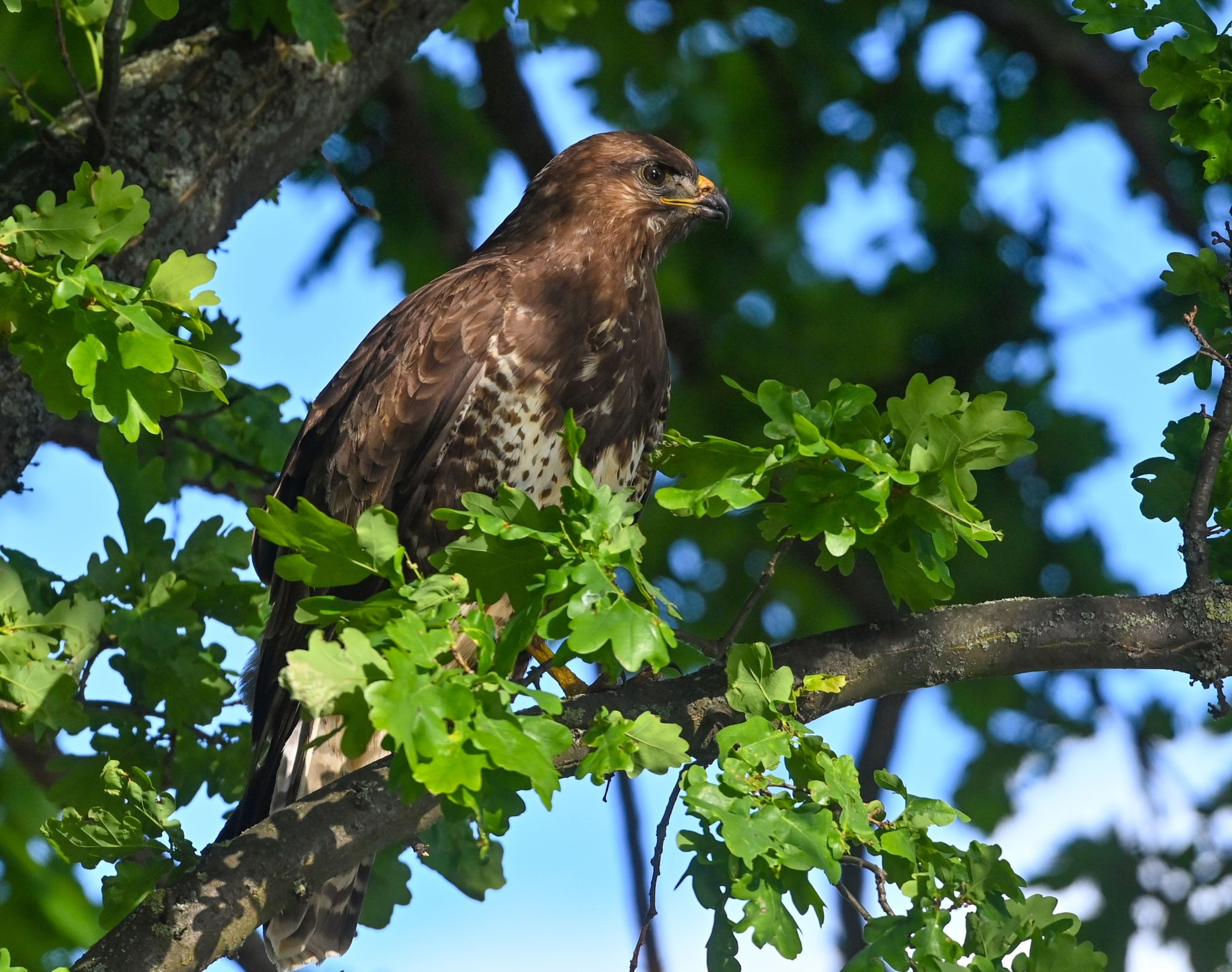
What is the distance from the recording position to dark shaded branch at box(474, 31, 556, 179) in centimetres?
528

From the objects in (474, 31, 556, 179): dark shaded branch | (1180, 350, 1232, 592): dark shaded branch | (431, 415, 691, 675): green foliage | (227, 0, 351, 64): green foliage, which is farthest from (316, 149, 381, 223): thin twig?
(1180, 350, 1232, 592): dark shaded branch

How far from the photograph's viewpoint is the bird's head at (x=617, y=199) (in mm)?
3750

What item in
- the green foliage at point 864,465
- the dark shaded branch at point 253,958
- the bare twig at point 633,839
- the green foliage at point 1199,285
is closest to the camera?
the green foliage at point 864,465

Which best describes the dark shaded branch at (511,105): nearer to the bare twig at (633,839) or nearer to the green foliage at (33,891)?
the bare twig at (633,839)

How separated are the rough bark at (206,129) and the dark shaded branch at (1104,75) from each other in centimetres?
248

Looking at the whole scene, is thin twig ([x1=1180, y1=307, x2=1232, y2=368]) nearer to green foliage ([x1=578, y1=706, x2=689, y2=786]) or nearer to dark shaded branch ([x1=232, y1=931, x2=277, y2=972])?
green foliage ([x1=578, y1=706, x2=689, y2=786])

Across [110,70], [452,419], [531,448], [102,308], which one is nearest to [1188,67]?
[531,448]

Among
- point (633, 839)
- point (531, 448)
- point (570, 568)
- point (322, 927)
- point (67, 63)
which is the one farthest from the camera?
point (633, 839)

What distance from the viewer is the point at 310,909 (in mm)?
3354

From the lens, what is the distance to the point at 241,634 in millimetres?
3475

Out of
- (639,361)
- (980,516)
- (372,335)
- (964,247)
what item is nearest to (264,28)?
(372,335)

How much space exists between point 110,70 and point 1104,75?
367cm

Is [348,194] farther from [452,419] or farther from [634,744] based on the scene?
[634,744]

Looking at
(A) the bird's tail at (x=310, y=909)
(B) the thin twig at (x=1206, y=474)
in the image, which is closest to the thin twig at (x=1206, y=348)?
(B) the thin twig at (x=1206, y=474)
